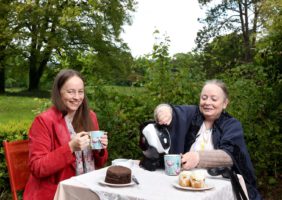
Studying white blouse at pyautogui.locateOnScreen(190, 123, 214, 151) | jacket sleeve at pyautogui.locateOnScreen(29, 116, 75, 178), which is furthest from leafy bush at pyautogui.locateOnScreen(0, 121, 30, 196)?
white blouse at pyautogui.locateOnScreen(190, 123, 214, 151)

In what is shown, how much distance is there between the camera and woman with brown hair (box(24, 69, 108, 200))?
274 cm

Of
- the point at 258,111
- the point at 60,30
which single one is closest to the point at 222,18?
the point at 60,30

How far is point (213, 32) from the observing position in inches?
1058

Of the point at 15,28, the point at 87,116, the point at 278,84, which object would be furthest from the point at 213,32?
the point at 87,116

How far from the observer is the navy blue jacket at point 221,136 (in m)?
2.87

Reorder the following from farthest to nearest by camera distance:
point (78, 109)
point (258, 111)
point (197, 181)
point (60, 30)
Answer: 1. point (60, 30)
2. point (258, 111)
3. point (78, 109)
4. point (197, 181)

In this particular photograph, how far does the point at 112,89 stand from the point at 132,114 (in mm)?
342

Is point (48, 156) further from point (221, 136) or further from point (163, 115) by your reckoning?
point (221, 136)

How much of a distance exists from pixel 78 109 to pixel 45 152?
17.1 inches

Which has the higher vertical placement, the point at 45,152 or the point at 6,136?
the point at 45,152

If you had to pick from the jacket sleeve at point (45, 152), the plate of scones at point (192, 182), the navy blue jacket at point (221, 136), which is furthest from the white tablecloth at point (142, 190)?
the navy blue jacket at point (221, 136)

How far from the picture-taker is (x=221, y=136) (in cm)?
291

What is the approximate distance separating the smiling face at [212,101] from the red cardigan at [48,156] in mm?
940

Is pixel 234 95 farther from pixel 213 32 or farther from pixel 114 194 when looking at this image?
pixel 213 32
